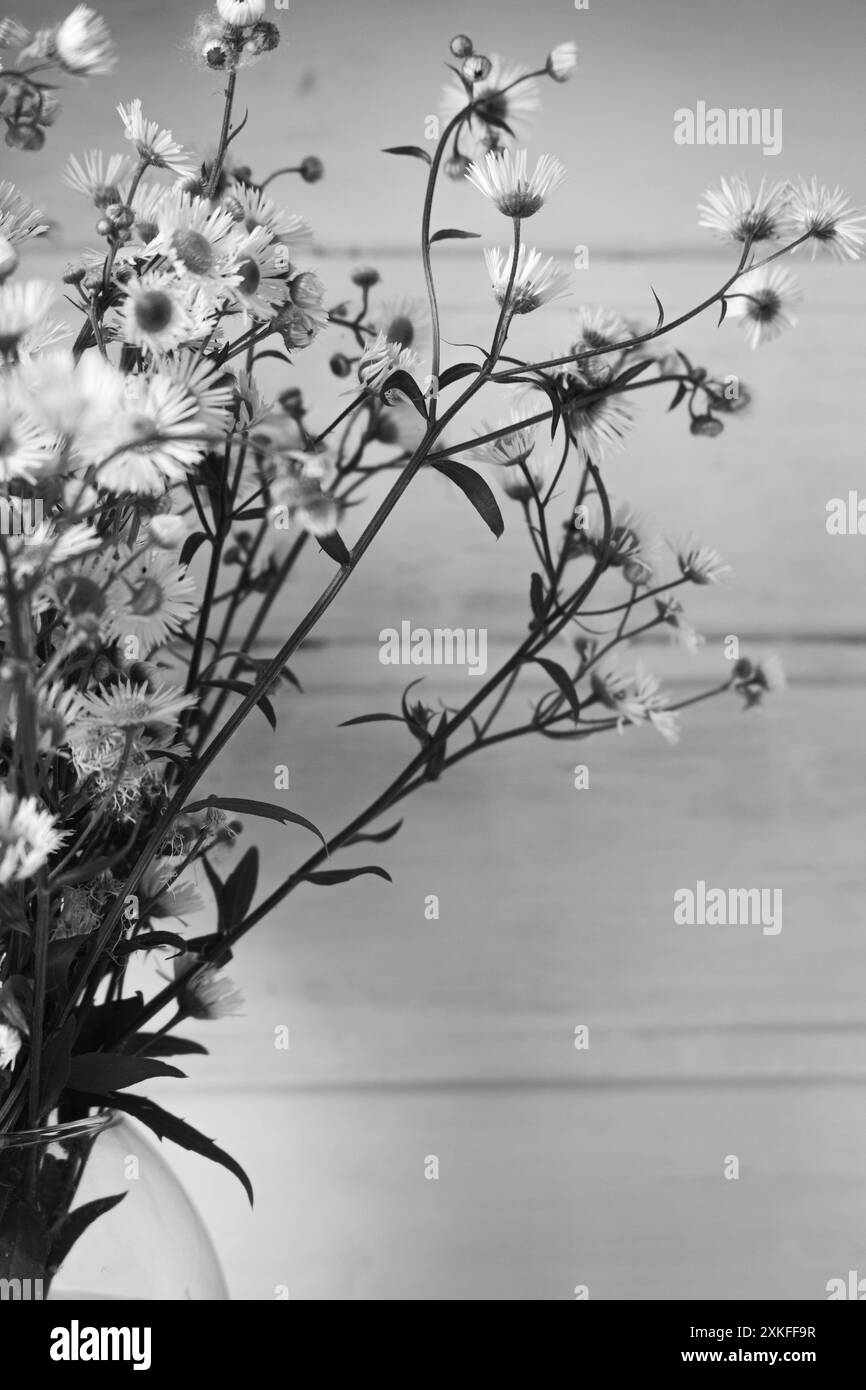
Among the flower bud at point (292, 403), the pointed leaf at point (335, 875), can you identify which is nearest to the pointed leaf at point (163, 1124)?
the pointed leaf at point (335, 875)

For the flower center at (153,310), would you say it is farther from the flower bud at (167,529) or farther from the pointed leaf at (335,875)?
the pointed leaf at (335,875)

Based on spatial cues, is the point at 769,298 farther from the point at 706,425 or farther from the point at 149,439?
the point at 149,439

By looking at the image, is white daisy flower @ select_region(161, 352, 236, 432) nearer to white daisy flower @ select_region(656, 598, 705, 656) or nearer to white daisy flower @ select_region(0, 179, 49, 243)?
white daisy flower @ select_region(0, 179, 49, 243)

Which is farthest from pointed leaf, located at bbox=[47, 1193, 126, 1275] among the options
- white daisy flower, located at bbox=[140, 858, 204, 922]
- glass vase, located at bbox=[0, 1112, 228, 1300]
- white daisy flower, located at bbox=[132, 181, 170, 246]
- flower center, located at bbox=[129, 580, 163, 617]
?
white daisy flower, located at bbox=[132, 181, 170, 246]

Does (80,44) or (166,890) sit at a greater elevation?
(80,44)

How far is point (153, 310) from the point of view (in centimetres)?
32

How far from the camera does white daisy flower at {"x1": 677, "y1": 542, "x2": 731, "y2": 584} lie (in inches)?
20.4

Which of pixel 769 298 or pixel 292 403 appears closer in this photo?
pixel 769 298

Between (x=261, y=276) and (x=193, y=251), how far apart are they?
4 centimetres

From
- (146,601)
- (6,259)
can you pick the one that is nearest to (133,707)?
(146,601)

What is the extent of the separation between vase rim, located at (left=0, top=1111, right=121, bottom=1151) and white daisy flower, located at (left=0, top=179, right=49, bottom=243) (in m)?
0.29

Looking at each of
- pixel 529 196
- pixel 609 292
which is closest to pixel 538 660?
pixel 529 196

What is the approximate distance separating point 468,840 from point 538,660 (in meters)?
0.23

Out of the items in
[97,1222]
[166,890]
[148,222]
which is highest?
[148,222]
